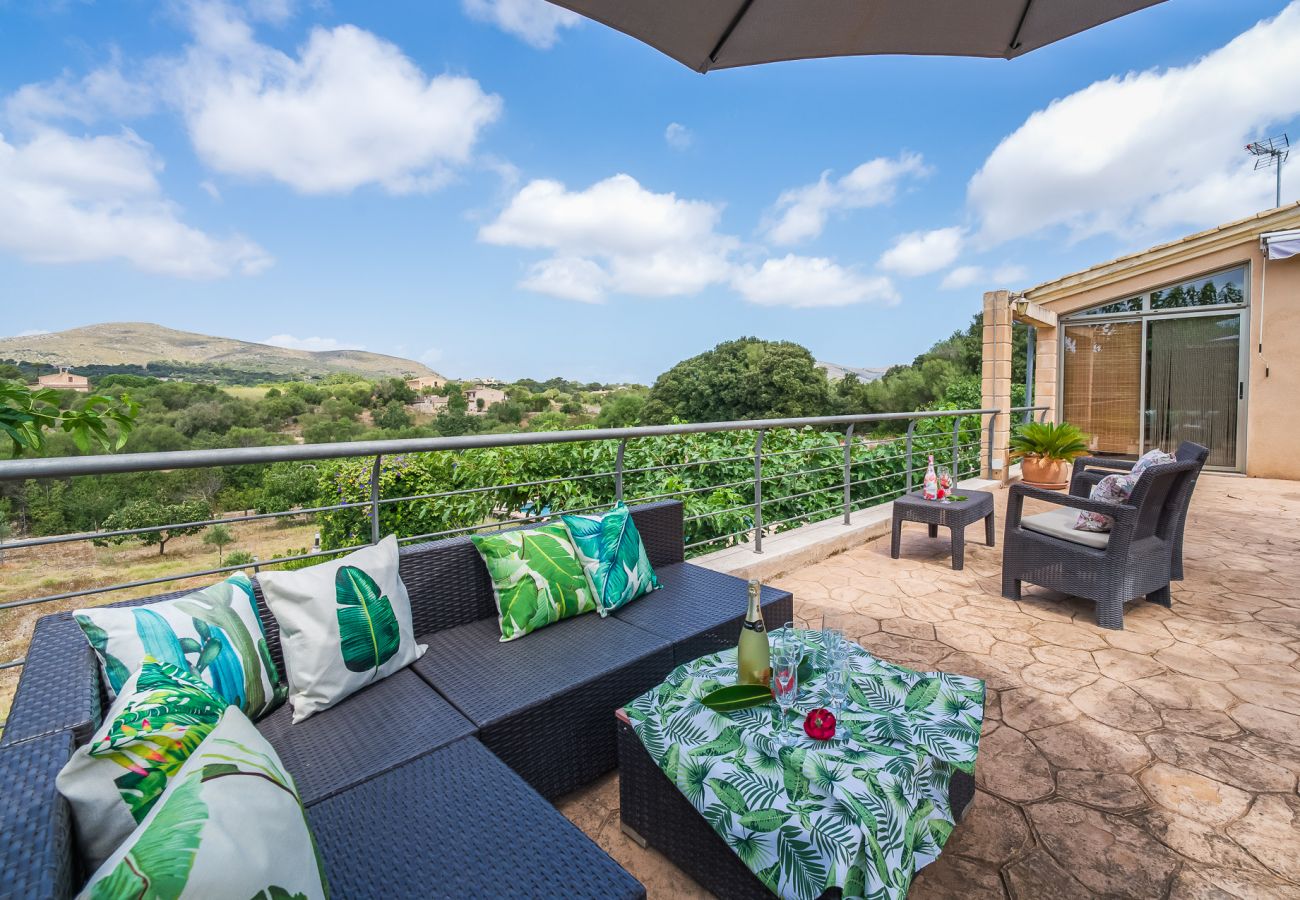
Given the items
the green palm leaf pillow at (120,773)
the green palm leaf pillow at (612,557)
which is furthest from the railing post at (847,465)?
the green palm leaf pillow at (120,773)

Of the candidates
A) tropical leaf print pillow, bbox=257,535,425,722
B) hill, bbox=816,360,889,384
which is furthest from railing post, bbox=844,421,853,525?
hill, bbox=816,360,889,384

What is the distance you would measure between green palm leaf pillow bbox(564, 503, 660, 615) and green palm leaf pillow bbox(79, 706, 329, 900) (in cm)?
149

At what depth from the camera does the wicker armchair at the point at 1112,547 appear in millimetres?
2922

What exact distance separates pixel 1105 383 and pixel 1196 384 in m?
0.91

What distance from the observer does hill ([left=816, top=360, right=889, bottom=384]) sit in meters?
30.0

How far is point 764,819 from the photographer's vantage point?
4.06 feet

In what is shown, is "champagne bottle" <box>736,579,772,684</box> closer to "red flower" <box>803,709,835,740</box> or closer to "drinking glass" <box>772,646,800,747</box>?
"drinking glass" <box>772,646,800,747</box>

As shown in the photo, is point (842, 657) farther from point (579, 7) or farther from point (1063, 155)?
point (1063, 155)

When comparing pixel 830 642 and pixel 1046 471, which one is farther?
pixel 1046 471

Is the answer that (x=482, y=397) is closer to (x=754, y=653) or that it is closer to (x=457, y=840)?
(x=754, y=653)

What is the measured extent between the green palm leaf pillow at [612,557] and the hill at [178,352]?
54.6 feet

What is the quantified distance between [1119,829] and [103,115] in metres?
42.3

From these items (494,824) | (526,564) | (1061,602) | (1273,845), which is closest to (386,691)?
(526,564)

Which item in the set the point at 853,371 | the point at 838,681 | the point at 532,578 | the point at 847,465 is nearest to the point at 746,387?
the point at 853,371
